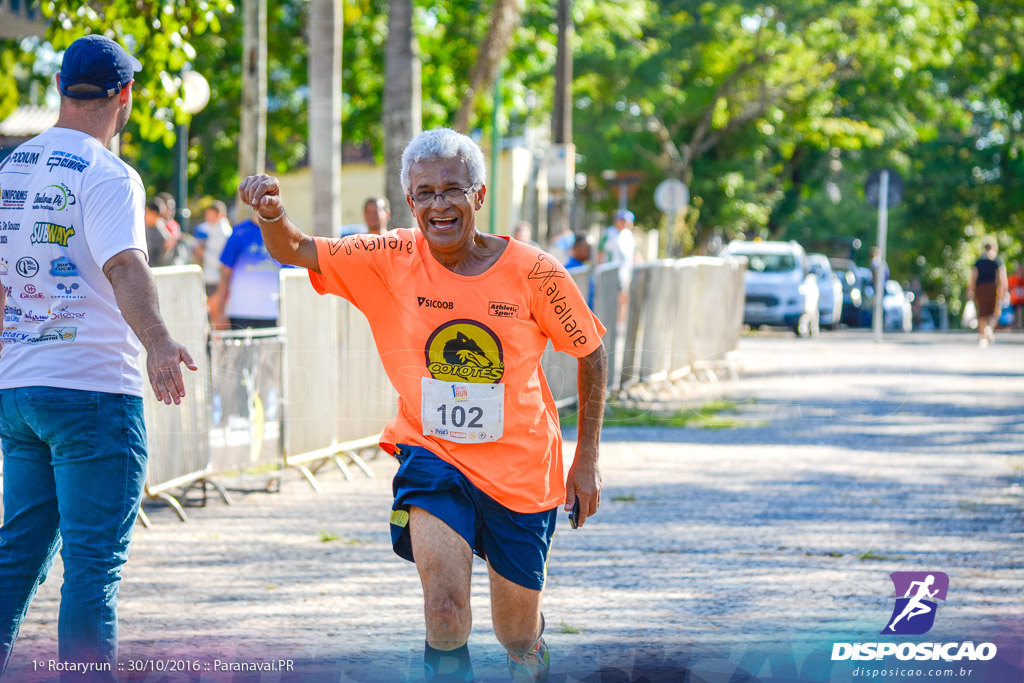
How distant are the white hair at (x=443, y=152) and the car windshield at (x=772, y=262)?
84.8 feet

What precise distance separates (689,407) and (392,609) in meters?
9.13

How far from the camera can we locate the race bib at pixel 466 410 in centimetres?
396

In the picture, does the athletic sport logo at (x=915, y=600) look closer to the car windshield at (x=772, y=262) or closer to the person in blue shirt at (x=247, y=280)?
the person in blue shirt at (x=247, y=280)

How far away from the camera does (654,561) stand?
6.94 m

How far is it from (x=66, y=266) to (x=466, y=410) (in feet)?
3.93

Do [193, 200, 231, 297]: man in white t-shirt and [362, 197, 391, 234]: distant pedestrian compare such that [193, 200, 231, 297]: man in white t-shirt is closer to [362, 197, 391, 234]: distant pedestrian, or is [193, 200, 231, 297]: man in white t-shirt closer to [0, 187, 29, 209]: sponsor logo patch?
[362, 197, 391, 234]: distant pedestrian

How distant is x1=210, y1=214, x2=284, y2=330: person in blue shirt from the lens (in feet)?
32.1

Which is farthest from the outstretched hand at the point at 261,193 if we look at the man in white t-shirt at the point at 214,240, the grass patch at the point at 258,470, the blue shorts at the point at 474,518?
the man in white t-shirt at the point at 214,240

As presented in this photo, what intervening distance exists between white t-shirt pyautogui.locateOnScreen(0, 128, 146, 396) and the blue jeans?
0.07 metres

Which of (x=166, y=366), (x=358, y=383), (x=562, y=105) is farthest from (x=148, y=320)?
(x=562, y=105)

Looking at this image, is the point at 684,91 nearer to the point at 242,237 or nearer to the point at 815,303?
the point at 815,303

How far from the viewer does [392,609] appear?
5.87 m

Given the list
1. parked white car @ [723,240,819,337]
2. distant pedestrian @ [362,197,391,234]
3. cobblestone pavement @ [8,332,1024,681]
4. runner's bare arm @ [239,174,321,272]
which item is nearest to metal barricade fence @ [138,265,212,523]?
cobblestone pavement @ [8,332,1024,681]

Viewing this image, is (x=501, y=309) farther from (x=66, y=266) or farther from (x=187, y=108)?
(x=187, y=108)
